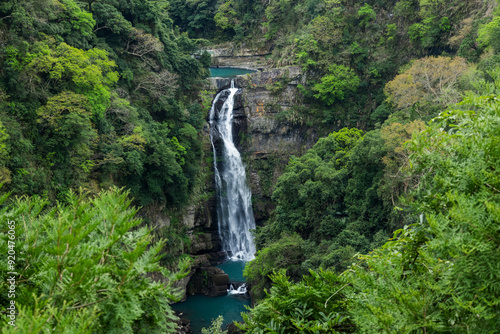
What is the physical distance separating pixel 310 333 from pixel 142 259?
1.56 meters

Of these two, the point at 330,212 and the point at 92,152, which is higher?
the point at 92,152

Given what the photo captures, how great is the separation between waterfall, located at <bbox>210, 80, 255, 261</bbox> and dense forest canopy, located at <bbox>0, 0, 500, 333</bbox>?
2.16 metres

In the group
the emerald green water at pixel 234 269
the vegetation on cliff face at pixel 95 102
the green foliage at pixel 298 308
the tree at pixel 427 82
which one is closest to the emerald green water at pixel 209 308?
the emerald green water at pixel 234 269

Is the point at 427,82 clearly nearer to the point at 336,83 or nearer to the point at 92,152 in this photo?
the point at 336,83

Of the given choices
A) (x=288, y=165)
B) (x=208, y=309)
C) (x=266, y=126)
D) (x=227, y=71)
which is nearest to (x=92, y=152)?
(x=208, y=309)

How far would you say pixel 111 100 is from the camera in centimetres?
1611

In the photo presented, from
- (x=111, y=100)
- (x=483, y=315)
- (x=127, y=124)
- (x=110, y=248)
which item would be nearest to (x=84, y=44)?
(x=111, y=100)

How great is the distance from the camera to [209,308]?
1764 cm

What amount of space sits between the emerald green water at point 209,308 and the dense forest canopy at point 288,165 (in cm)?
166

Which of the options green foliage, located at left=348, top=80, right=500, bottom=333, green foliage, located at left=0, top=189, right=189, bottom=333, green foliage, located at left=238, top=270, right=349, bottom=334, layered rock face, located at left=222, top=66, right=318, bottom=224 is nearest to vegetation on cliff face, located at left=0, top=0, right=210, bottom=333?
green foliage, located at left=0, top=189, right=189, bottom=333

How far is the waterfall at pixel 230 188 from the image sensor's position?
2328cm

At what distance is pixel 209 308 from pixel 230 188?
8.72 m

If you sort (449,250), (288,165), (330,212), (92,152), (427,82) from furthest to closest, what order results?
(288,165)
(427,82)
(330,212)
(92,152)
(449,250)

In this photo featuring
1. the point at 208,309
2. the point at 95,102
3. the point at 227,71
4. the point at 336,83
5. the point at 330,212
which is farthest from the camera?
the point at 227,71
